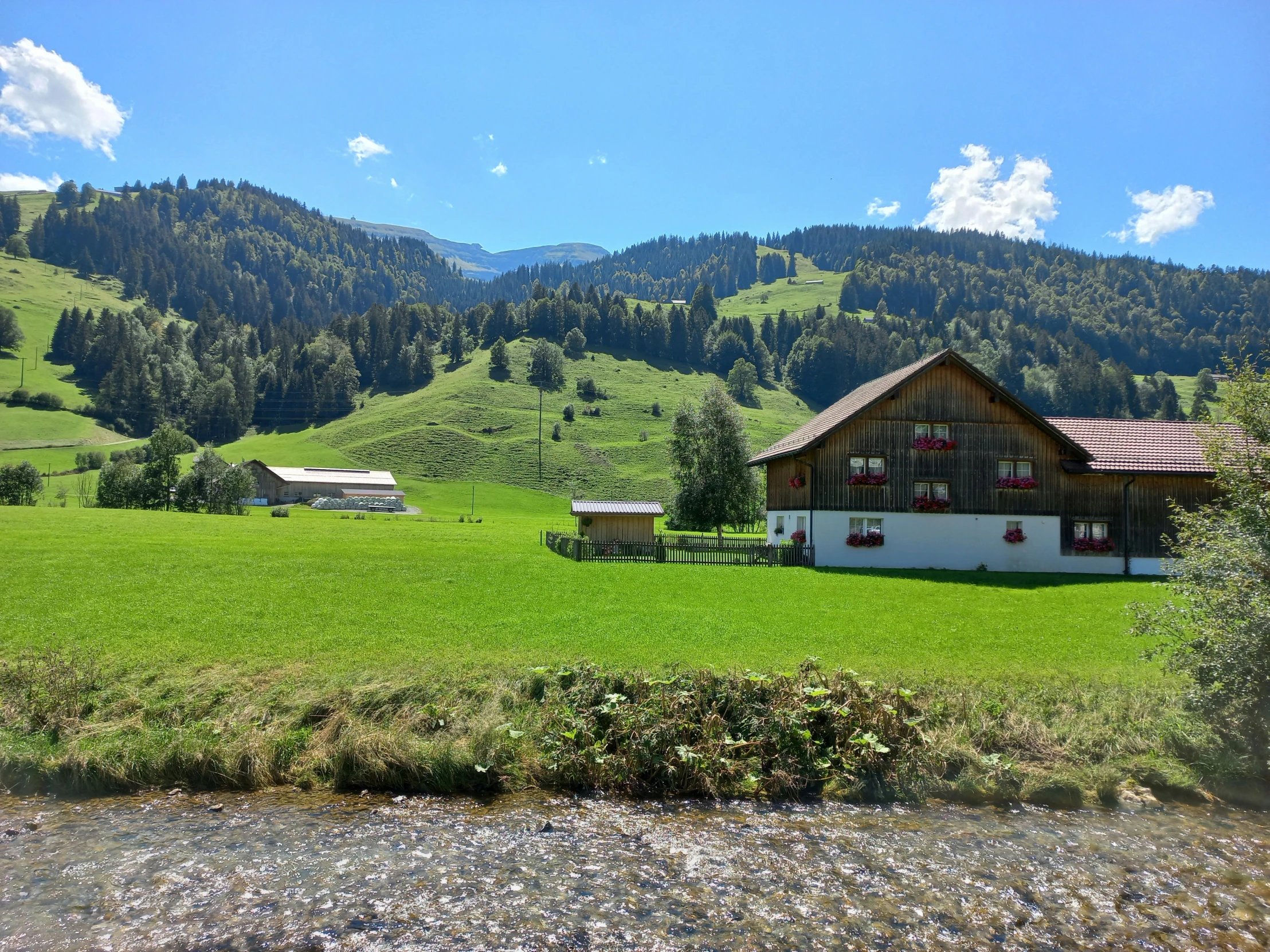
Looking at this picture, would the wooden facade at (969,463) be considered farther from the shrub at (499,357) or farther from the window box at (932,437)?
the shrub at (499,357)

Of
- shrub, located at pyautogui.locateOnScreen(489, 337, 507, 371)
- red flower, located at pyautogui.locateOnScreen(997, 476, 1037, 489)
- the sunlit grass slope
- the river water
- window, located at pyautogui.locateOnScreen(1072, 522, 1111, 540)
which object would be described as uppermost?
shrub, located at pyautogui.locateOnScreen(489, 337, 507, 371)

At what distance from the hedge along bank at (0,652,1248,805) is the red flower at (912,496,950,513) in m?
25.6

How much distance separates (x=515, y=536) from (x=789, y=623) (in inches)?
1479

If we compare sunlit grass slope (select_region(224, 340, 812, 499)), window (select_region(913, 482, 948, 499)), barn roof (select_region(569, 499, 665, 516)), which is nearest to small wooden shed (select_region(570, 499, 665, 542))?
barn roof (select_region(569, 499, 665, 516))

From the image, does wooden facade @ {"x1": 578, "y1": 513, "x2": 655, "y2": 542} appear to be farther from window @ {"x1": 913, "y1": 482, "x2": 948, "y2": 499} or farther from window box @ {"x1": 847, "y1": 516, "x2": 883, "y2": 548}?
window @ {"x1": 913, "y1": 482, "x2": 948, "y2": 499}

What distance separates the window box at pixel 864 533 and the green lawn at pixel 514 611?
3049 millimetres

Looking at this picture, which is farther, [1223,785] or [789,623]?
[789,623]

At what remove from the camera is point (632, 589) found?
1061 inches

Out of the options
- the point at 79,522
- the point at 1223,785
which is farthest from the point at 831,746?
the point at 79,522

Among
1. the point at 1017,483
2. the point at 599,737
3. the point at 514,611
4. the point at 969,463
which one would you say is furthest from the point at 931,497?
the point at 599,737

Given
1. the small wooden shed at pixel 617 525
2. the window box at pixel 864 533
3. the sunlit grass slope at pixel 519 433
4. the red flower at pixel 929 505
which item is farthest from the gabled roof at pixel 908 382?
the sunlit grass slope at pixel 519 433

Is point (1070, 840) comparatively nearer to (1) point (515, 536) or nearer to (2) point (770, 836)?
(2) point (770, 836)

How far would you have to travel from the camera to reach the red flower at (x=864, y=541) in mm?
39438

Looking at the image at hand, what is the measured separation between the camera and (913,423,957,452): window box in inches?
1580
